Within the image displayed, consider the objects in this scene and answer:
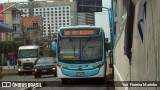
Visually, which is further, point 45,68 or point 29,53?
point 29,53

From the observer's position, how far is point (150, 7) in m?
3.88

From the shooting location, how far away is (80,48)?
A: 2095cm

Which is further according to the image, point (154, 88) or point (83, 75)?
point (83, 75)

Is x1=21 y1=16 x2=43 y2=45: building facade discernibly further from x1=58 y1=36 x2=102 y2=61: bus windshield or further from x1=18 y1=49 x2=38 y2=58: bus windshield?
x1=58 y1=36 x2=102 y2=61: bus windshield

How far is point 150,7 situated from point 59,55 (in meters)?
17.2

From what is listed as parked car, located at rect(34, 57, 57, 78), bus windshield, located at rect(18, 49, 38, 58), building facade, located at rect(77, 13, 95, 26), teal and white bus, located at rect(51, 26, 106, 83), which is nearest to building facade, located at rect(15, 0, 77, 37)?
building facade, located at rect(77, 13, 95, 26)

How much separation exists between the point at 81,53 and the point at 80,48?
26cm

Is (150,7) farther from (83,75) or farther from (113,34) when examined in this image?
(113,34)

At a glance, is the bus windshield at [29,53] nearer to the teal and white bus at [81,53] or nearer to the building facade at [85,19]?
the teal and white bus at [81,53]

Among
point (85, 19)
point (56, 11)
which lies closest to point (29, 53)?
point (85, 19)

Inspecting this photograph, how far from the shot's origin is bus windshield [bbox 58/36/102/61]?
20.9 metres

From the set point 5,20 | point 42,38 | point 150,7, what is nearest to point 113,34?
point 150,7

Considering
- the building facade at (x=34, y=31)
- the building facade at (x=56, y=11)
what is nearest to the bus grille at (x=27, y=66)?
the building facade at (x=56, y=11)

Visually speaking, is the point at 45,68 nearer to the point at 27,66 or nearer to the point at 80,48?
the point at 80,48
